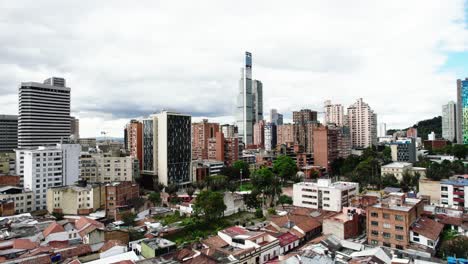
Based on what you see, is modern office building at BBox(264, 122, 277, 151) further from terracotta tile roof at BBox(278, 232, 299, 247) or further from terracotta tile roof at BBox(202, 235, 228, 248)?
terracotta tile roof at BBox(202, 235, 228, 248)

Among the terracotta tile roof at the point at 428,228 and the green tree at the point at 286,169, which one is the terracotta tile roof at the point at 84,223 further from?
the green tree at the point at 286,169

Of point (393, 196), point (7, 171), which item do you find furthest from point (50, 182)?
point (393, 196)

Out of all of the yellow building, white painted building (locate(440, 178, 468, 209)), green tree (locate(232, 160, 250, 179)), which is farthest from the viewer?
green tree (locate(232, 160, 250, 179))

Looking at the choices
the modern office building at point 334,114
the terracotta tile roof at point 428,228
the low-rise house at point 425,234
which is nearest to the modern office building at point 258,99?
the modern office building at point 334,114

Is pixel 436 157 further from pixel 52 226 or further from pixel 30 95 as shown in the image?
pixel 30 95

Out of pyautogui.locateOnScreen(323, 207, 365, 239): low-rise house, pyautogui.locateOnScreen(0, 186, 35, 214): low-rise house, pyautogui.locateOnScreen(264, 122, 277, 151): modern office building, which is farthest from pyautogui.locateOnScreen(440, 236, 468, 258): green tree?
pyautogui.locateOnScreen(264, 122, 277, 151): modern office building

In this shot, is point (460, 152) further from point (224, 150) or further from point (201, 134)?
point (201, 134)

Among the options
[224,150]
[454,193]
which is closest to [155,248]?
[454,193]
